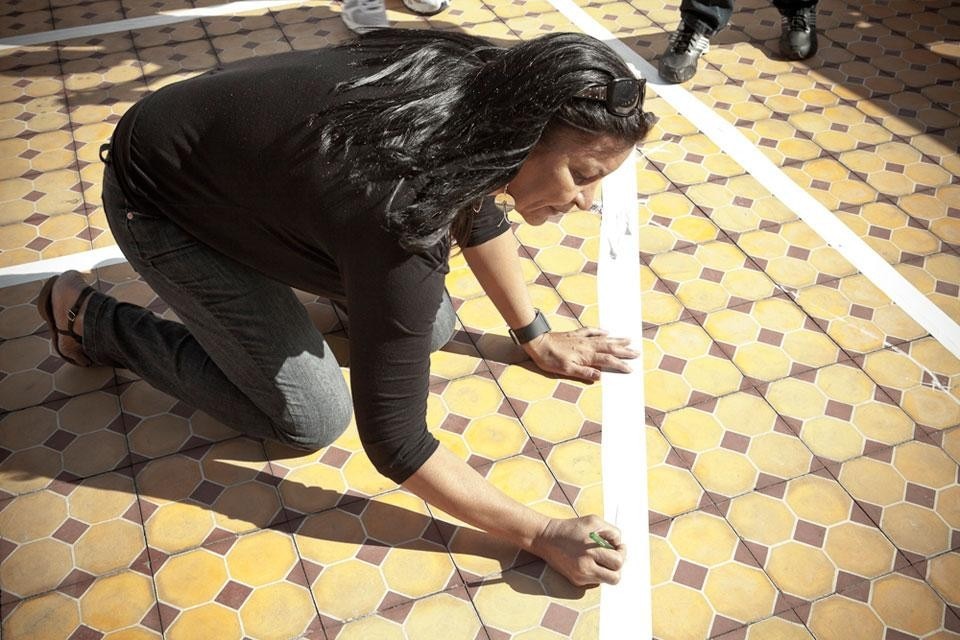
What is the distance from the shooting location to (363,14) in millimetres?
3723

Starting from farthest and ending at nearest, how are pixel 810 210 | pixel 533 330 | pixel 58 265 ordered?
pixel 810 210 < pixel 58 265 < pixel 533 330

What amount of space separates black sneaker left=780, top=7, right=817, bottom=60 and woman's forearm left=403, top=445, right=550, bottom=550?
8.66ft

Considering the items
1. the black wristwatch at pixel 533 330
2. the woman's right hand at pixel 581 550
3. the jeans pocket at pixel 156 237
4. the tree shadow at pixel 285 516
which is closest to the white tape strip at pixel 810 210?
the black wristwatch at pixel 533 330

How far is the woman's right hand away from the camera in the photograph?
1.65 meters

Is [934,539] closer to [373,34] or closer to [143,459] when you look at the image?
[373,34]

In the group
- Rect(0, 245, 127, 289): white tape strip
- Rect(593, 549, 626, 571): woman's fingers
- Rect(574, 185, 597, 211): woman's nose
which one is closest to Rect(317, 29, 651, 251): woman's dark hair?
Rect(574, 185, 597, 211): woman's nose

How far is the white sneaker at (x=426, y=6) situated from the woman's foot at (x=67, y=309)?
2244 mm

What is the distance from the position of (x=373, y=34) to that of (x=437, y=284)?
0.52 metres

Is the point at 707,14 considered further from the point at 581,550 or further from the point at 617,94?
the point at 581,550

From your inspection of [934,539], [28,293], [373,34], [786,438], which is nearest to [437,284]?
[373,34]

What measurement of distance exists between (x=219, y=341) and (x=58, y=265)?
41.5 inches

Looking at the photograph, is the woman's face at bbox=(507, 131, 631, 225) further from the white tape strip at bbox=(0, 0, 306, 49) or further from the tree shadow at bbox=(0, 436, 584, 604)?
the white tape strip at bbox=(0, 0, 306, 49)

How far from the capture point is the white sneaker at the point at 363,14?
12.1 feet

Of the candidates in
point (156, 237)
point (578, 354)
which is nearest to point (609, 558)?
point (578, 354)
